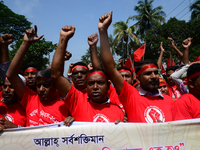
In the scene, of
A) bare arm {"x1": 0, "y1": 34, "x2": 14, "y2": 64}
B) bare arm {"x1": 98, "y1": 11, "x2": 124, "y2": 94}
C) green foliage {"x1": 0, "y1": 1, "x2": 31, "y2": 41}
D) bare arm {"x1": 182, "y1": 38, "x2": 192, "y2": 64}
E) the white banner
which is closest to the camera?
the white banner

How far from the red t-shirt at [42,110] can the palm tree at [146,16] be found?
3316cm

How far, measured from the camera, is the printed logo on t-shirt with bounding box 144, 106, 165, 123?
2.52m

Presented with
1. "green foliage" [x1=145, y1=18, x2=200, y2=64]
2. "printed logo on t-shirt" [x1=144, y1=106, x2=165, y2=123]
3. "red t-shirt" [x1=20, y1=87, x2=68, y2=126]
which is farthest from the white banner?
"green foliage" [x1=145, y1=18, x2=200, y2=64]

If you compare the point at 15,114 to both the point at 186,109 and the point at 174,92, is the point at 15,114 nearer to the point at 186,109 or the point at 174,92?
the point at 186,109

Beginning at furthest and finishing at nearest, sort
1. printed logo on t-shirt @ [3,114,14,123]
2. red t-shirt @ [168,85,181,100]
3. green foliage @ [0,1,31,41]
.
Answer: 1. green foliage @ [0,1,31,41]
2. red t-shirt @ [168,85,181,100]
3. printed logo on t-shirt @ [3,114,14,123]

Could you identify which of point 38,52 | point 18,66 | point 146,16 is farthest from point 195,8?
point 18,66

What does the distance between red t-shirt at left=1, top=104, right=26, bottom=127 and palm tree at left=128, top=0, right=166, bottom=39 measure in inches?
1302

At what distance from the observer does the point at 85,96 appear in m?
2.88

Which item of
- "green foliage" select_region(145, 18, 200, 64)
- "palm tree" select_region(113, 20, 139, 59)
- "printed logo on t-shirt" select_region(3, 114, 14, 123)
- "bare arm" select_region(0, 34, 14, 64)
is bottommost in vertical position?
"printed logo on t-shirt" select_region(3, 114, 14, 123)

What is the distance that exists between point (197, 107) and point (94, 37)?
2067mm

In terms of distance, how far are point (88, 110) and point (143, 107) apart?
744 millimetres

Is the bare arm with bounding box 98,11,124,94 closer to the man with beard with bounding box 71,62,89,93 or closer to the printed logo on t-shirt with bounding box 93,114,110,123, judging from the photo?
the printed logo on t-shirt with bounding box 93,114,110,123

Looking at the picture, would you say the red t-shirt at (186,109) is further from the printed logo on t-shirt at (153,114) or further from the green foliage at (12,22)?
the green foliage at (12,22)

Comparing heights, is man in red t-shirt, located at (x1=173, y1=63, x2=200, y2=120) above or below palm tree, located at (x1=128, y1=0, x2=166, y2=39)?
below
